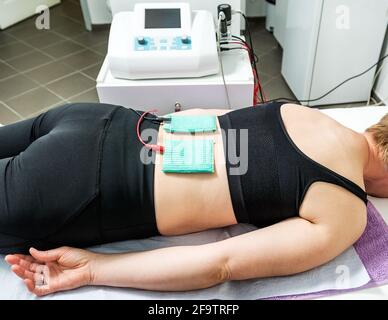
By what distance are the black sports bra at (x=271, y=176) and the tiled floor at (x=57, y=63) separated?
4.67 feet

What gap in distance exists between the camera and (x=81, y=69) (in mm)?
2660

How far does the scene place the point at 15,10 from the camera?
10.3 feet

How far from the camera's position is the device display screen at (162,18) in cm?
139

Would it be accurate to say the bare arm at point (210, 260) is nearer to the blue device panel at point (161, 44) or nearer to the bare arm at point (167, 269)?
the bare arm at point (167, 269)

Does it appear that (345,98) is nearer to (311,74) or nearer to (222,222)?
(311,74)

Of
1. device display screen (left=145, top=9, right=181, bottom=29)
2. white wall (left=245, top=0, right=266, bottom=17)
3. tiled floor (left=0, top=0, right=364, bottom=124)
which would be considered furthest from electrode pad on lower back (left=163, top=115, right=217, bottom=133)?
white wall (left=245, top=0, right=266, bottom=17)

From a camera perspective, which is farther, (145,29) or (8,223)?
(145,29)

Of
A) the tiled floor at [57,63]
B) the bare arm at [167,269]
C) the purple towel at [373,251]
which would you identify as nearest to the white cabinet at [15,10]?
the tiled floor at [57,63]

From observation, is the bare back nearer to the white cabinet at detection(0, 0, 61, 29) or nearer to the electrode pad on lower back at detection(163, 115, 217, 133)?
the electrode pad on lower back at detection(163, 115, 217, 133)

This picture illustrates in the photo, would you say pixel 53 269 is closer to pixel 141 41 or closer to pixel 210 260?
pixel 210 260

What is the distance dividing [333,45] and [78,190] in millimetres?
1577

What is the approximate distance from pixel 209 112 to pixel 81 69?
177 cm

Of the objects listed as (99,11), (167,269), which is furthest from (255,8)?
(167,269)
